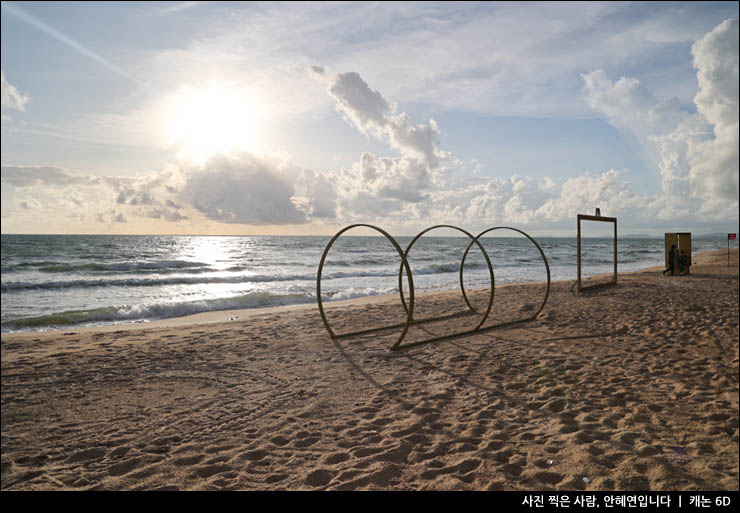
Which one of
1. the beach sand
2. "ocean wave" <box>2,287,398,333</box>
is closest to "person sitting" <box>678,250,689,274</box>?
the beach sand

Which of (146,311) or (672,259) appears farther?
(672,259)

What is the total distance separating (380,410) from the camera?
→ 4785mm

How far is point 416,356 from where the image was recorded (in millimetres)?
6949

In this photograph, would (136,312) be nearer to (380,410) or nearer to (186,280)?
(186,280)

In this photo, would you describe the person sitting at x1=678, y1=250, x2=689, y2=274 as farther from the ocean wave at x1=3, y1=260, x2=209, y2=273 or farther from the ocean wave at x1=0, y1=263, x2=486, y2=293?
the ocean wave at x1=3, y1=260, x2=209, y2=273

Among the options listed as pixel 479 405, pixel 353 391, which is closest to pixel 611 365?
pixel 479 405

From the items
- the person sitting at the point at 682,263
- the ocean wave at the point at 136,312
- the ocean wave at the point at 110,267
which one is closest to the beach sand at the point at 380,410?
the ocean wave at the point at 136,312

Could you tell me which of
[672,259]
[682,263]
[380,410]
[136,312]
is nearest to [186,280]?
[136,312]

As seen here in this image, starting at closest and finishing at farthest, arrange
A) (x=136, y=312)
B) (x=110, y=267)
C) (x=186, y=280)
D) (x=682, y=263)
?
(x=136, y=312), (x=682, y=263), (x=186, y=280), (x=110, y=267)

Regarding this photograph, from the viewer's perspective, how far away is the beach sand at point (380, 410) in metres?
3.51

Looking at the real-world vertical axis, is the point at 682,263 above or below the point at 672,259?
below

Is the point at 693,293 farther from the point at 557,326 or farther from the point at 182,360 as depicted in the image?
the point at 182,360

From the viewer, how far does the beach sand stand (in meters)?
3.51

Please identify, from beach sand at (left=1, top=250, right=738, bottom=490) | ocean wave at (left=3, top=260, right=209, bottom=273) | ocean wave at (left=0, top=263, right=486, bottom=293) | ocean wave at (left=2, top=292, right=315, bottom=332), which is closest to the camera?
beach sand at (left=1, top=250, right=738, bottom=490)
